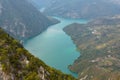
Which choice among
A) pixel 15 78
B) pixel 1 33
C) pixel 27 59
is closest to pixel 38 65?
pixel 27 59

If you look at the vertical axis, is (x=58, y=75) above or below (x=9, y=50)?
below

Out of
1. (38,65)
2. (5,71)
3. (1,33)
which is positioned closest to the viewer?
(5,71)

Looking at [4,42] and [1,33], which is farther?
[1,33]

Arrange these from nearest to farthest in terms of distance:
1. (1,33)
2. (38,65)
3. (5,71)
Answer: (5,71), (38,65), (1,33)

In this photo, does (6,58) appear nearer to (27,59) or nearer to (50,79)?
(27,59)

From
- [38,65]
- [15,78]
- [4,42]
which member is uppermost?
[4,42]

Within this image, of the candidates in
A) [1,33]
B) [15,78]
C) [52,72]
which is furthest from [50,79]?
[1,33]
